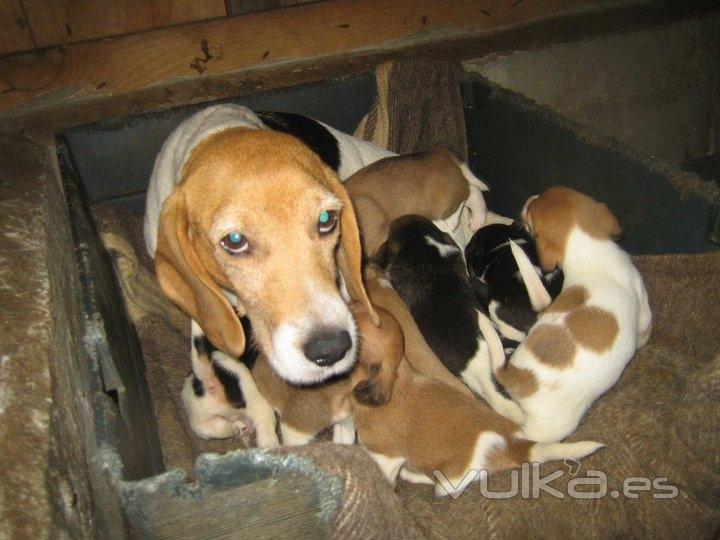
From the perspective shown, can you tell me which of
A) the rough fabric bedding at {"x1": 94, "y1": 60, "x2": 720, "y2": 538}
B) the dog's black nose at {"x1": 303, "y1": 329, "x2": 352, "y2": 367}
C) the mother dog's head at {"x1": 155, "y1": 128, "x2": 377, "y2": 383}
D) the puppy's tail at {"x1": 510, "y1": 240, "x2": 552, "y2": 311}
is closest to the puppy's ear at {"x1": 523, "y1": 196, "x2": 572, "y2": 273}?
the puppy's tail at {"x1": 510, "y1": 240, "x2": 552, "y2": 311}

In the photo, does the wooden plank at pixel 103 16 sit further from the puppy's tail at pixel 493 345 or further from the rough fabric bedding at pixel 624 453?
the puppy's tail at pixel 493 345

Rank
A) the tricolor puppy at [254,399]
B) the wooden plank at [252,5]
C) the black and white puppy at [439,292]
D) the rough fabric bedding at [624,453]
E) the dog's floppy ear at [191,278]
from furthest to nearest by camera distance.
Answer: the wooden plank at [252,5] < the black and white puppy at [439,292] < the tricolor puppy at [254,399] < the dog's floppy ear at [191,278] < the rough fabric bedding at [624,453]

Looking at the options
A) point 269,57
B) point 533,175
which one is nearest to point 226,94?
point 269,57

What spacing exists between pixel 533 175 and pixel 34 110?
290 centimetres

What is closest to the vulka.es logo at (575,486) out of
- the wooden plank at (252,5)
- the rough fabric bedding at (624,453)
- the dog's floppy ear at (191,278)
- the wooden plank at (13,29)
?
the rough fabric bedding at (624,453)

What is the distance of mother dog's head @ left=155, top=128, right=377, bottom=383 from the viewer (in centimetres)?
162

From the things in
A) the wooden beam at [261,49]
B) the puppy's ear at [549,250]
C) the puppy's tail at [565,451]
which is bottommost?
the puppy's tail at [565,451]

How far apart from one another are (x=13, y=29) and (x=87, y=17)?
38cm

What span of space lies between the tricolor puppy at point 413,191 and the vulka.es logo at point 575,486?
1.48m

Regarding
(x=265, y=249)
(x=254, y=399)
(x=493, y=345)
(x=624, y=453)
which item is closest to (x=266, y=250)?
(x=265, y=249)

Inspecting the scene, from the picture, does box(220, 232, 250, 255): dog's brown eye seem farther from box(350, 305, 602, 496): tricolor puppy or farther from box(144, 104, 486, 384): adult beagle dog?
box(350, 305, 602, 496): tricolor puppy

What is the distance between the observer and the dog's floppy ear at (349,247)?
2016mm

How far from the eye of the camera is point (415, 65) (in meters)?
3.47

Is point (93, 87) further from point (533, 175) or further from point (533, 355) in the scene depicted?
point (533, 355)
